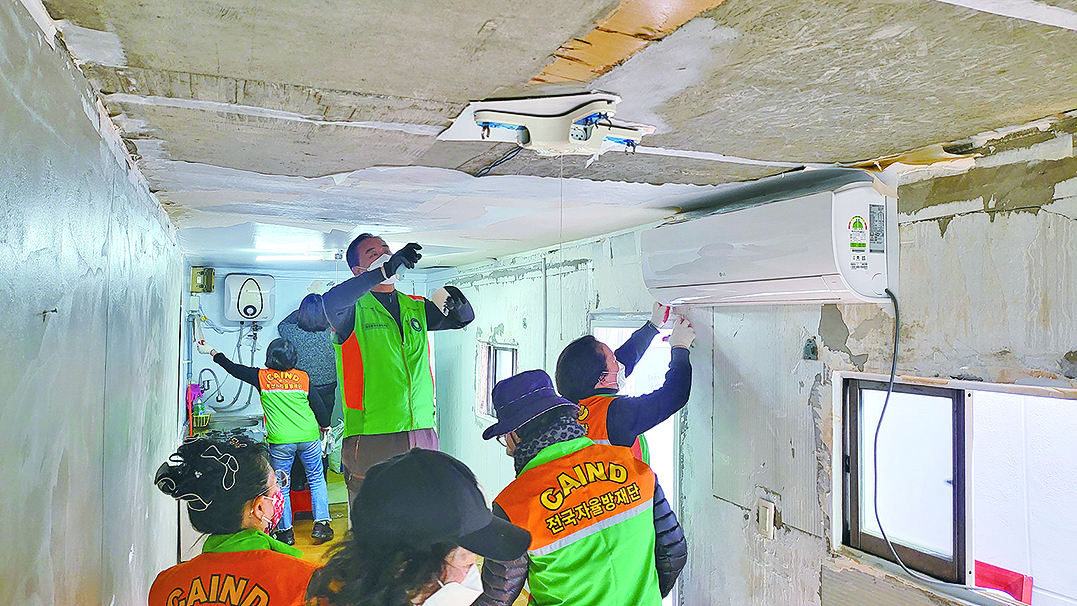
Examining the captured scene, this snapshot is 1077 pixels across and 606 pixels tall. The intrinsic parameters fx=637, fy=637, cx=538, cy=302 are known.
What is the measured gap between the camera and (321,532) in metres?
1.39

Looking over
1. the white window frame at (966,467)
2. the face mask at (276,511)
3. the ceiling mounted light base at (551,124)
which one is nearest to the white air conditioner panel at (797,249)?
the white window frame at (966,467)

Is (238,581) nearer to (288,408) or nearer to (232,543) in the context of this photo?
(232,543)

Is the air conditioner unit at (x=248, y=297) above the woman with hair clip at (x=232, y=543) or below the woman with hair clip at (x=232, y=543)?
above

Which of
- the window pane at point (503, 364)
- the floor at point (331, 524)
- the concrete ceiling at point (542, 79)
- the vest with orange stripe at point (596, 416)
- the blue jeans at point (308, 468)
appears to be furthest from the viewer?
the window pane at point (503, 364)

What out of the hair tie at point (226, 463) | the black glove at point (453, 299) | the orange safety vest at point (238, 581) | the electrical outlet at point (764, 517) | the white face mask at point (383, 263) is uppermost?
the white face mask at point (383, 263)

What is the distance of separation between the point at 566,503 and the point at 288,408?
864 millimetres

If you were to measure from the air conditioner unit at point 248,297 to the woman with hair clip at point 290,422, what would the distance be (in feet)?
0.54

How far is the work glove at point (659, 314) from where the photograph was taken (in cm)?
223

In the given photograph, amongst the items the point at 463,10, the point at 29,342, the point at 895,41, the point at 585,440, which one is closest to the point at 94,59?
the point at 29,342

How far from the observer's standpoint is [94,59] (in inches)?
31.8

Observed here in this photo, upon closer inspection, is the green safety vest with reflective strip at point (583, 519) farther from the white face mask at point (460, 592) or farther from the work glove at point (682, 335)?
the work glove at point (682, 335)

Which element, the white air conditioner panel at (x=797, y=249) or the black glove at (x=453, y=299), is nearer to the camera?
the white air conditioner panel at (x=797, y=249)

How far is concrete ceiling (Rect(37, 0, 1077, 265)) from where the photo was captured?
720 millimetres

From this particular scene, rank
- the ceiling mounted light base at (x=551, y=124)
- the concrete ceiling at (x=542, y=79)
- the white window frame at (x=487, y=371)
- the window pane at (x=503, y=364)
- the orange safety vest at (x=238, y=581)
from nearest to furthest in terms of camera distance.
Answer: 1. the concrete ceiling at (x=542, y=79)
2. the ceiling mounted light base at (x=551, y=124)
3. the orange safety vest at (x=238, y=581)
4. the white window frame at (x=487, y=371)
5. the window pane at (x=503, y=364)
